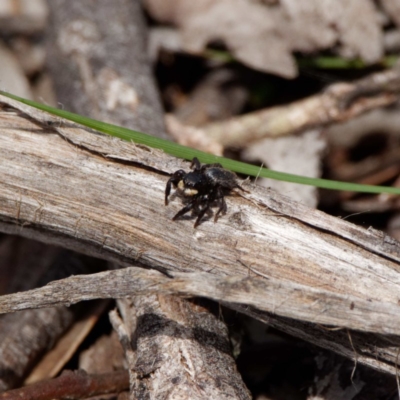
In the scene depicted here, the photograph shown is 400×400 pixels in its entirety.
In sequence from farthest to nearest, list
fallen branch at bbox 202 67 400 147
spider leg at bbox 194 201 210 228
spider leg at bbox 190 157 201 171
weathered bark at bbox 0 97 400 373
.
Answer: fallen branch at bbox 202 67 400 147, spider leg at bbox 190 157 201 171, spider leg at bbox 194 201 210 228, weathered bark at bbox 0 97 400 373

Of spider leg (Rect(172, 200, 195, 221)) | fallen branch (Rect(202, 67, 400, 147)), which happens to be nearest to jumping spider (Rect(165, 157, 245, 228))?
spider leg (Rect(172, 200, 195, 221))

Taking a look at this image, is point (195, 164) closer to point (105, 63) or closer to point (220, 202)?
point (220, 202)

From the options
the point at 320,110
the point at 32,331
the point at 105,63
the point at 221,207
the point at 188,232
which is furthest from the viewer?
the point at 320,110

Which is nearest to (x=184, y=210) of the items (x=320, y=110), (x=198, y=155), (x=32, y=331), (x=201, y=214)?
(x=201, y=214)

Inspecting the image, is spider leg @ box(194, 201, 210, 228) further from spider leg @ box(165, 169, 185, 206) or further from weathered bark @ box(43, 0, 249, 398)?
weathered bark @ box(43, 0, 249, 398)

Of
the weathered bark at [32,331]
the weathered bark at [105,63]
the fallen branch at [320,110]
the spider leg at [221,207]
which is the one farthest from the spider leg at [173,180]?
the fallen branch at [320,110]

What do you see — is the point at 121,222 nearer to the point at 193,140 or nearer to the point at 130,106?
the point at 130,106

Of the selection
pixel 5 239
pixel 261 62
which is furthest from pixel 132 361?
pixel 261 62
